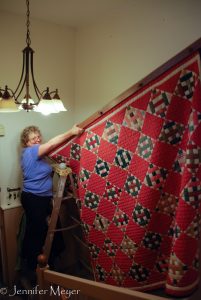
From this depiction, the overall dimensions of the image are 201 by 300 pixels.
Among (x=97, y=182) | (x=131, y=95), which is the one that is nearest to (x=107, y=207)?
(x=97, y=182)

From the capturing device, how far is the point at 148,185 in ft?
4.24

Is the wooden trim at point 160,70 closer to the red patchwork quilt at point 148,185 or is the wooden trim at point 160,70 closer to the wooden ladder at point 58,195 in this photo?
the red patchwork quilt at point 148,185

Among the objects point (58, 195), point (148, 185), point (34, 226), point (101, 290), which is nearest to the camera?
point (101, 290)

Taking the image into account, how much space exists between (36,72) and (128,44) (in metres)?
0.93

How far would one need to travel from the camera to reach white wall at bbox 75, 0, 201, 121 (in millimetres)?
1639

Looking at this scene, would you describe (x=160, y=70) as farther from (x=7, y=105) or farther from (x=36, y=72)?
(x=36, y=72)

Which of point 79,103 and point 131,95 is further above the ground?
point 79,103

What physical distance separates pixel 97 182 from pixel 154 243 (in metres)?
0.49

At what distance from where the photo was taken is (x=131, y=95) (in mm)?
1335

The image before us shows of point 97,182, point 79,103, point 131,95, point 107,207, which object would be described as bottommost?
point 107,207

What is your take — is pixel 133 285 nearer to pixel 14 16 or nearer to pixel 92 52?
pixel 92 52

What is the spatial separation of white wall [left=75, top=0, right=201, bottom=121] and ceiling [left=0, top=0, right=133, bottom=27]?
69mm

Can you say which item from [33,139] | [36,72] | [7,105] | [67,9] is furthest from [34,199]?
[67,9]

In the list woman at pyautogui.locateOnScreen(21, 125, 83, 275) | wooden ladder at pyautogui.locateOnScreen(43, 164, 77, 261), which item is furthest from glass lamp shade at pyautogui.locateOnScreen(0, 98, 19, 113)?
woman at pyautogui.locateOnScreen(21, 125, 83, 275)
